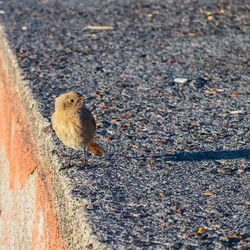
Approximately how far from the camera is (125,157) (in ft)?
13.7

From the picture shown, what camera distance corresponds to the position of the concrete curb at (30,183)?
12.0 ft

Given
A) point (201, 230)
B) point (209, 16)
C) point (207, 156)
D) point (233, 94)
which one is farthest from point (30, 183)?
point (209, 16)

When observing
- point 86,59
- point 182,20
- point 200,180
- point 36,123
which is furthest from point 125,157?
point 182,20

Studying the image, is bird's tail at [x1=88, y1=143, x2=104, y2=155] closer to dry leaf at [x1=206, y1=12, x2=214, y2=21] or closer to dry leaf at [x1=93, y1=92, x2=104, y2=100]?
dry leaf at [x1=93, y1=92, x2=104, y2=100]

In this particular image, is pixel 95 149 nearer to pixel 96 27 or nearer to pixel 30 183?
pixel 30 183

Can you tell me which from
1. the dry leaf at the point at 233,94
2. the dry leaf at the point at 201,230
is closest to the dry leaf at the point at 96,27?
the dry leaf at the point at 233,94

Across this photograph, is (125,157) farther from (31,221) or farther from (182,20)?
(182,20)

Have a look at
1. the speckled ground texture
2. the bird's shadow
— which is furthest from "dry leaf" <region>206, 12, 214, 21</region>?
the bird's shadow

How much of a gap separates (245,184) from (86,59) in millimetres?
2254

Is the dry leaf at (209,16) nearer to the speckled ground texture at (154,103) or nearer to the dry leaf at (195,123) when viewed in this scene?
the speckled ground texture at (154,103)

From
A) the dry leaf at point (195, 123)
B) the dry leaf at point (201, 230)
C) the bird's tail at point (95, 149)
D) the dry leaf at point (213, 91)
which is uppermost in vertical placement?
the dry leaf at point (201, 230)

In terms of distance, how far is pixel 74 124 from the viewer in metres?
4.11

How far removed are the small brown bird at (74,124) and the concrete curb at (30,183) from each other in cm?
14

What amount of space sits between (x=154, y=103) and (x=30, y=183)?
0.86 m
